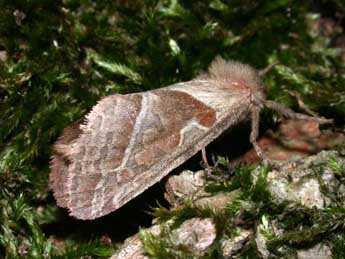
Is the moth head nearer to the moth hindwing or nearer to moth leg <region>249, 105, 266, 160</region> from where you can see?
moth leg <region>249, 105, 266, 160</region>

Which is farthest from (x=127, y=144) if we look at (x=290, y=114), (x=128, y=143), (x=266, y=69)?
(x=266, y=69)

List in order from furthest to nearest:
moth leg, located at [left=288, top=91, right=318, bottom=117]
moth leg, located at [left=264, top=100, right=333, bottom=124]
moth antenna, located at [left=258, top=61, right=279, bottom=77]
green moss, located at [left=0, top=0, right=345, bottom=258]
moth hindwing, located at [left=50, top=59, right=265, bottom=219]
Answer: moth antenna, located at [left=258, top=61, right=279, bottom=77] < moth leg, located at [left=288, top=91, right=318, bottom=117] < moth leg, located at [left=264, top=100, right=333, bottom=124] < green moss, located at [left=0, top=0, right=345, bottom=258] < moth hindwing, located at [left=50, top=59, right=265, bottom=219]

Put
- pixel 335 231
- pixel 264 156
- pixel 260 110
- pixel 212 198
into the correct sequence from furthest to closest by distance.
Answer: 1. pixel 260 110
2. pixel 264 156
3. pixel 212 198
4. pixel 335 231

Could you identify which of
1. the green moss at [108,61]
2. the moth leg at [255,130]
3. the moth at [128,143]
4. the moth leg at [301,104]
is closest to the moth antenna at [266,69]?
the green moss at [108,61]

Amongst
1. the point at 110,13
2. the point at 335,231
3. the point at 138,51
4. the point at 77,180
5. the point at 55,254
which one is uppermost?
the point at 110,13

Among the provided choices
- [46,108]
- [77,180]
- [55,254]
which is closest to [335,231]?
[77,180]

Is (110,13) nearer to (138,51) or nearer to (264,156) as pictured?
(138,51)

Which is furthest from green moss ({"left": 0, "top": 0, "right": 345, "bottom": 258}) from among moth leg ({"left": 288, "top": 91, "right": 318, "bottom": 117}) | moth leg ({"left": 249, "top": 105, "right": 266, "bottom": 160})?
moth leg ({"left": 249, "top": 105, "right": 266, "bottom": 160})

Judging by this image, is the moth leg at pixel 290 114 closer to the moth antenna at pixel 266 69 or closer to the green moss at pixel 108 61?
the green moss at pixel 108 61
